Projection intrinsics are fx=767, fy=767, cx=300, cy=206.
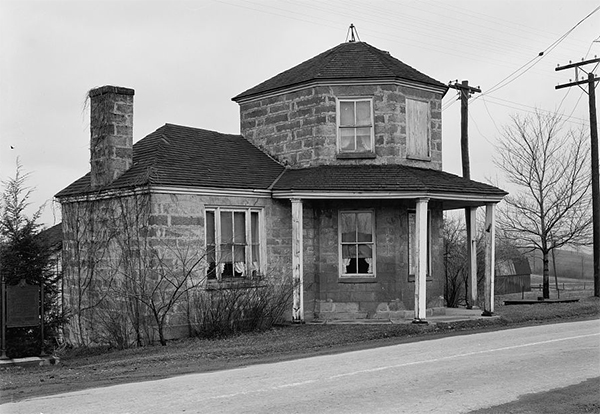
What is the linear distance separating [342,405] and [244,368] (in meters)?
3.37

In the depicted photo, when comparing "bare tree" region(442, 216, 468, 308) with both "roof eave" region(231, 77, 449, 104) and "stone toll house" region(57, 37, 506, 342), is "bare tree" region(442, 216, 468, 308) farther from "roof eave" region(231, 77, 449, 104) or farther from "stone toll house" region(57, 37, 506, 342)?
"roof eave" region(231, 77, 449, 104)

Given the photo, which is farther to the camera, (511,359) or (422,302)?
(422,302)

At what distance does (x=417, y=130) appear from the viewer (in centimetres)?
2075

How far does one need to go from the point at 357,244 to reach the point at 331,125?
3.21 metres

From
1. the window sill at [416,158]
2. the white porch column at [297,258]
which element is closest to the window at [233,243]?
the white porch column at [297,258]

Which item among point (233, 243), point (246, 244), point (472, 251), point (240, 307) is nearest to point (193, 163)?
point (233, 243)

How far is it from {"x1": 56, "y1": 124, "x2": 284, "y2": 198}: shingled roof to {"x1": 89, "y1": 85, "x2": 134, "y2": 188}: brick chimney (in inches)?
12.9

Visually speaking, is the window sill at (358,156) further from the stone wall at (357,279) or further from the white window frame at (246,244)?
the white window frame at (246,244)

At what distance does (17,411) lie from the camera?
337 inches

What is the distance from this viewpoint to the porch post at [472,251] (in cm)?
2220

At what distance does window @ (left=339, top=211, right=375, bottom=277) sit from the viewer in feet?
65.0

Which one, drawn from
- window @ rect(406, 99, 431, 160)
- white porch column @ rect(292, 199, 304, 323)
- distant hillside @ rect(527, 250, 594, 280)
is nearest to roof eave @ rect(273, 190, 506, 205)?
white porch column @ rect(292, 199, 304, 323)

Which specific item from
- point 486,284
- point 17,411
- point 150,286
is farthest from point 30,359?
point 486,284

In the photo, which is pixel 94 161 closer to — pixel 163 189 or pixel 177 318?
pixel 163 189
